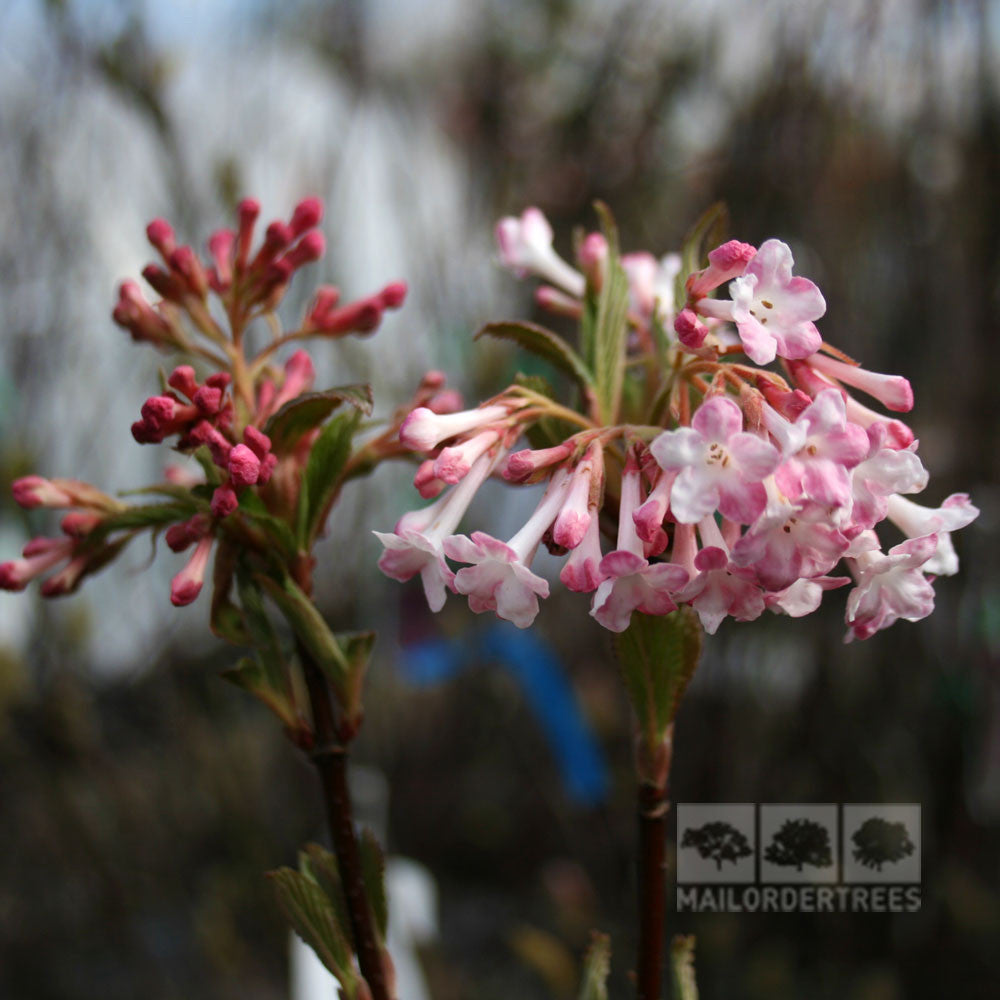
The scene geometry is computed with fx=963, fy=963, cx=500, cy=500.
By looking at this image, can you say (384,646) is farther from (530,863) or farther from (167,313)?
(167,313)

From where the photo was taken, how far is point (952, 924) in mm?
2887

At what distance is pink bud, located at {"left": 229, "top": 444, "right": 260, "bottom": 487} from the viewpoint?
668mm

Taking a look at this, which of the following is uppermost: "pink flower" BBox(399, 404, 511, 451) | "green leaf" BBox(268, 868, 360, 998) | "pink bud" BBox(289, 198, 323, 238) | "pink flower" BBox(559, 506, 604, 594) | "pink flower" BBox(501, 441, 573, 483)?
"pink bud" BBox(289, 198, 323, 238)

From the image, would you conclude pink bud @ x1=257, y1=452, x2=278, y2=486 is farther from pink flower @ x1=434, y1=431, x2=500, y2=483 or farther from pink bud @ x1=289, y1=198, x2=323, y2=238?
pink bud @ x1=289, y1=198, x2=323, y2=238

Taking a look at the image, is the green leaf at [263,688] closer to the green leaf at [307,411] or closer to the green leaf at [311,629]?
the green leaf at [311,629]

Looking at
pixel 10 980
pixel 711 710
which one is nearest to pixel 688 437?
pixel 711 710

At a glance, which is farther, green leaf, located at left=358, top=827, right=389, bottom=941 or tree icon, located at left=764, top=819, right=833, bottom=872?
tree icon, located at left=764, top=819, right=833, bottom=872

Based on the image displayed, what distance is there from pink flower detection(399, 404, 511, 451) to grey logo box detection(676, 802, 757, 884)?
444 mm

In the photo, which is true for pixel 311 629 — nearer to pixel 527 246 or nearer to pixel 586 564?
pixel 586 564

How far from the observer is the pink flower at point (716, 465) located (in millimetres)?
571

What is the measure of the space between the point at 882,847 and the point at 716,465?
54 cm

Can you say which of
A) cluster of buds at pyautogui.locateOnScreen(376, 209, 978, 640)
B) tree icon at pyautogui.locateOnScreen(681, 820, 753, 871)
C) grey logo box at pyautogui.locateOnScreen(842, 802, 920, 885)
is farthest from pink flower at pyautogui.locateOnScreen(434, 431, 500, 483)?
grey logo box at pyautogui.locateOnScreen(842, 802, 920, 885)

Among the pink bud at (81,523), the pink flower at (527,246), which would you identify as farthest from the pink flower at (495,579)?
the pink flower at (527,246)

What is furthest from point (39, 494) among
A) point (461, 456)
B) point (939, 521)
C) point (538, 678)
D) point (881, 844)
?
point (538, 678)
